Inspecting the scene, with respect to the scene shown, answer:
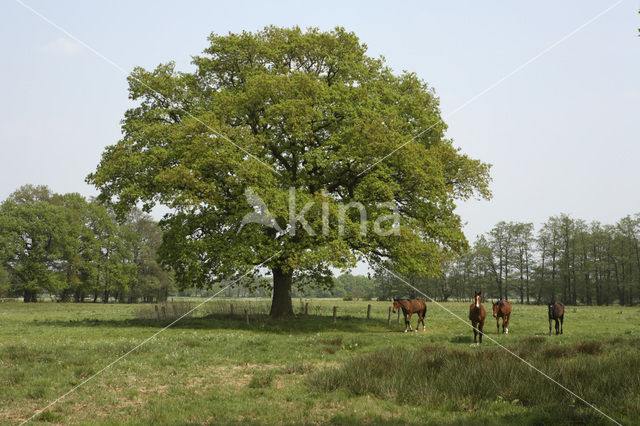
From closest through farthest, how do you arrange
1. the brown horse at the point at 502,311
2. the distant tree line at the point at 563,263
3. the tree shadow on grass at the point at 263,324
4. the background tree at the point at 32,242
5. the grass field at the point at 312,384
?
the grass field at the point at 312,384
the brown horse at the point at 502,311
the tree shadow on grass at the point at 263,324
the background tree at the point at 32,242
the distant tree line at the point at 563,263

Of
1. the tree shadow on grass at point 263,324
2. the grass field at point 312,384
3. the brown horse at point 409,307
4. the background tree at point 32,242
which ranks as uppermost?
the background tree at point 32,242

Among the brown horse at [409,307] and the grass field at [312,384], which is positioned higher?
the brown horse at [409,307]

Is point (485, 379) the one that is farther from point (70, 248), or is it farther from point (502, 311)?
point (70, 248)

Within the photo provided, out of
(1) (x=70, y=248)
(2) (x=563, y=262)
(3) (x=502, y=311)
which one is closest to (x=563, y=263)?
(2) (x=563, y=262)

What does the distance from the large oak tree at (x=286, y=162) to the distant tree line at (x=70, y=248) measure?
3991cm

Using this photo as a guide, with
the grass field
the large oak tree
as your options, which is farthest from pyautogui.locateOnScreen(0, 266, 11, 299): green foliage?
the grass field

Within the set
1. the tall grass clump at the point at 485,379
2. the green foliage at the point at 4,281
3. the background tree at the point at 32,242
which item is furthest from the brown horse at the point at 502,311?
the green foliage at the point at 4,281

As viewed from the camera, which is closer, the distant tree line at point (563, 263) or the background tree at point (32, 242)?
the background tree at point (32, 242)

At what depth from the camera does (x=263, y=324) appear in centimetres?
2744

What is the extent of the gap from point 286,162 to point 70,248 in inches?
2070

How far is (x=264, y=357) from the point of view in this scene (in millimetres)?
16469

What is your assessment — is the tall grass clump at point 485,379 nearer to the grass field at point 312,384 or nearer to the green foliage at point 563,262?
the grass field at point 312,384

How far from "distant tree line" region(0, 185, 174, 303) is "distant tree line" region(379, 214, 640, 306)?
48.1m

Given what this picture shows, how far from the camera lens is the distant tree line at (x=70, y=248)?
65.1 metres
